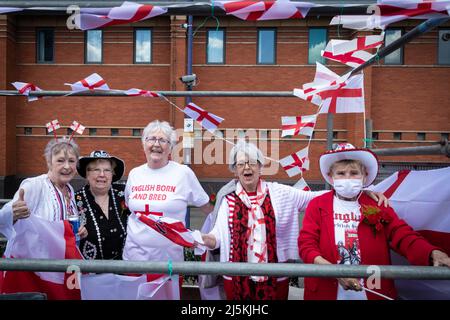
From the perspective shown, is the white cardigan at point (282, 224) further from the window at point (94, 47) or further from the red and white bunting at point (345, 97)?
the window at point (94, 47)

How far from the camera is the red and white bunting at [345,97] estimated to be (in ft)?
11.1

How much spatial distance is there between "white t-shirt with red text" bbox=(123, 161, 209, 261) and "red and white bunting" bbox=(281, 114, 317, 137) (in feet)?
6.60

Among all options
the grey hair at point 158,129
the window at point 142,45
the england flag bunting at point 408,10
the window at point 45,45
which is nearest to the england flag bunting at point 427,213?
the england flag bunting at point 408,10

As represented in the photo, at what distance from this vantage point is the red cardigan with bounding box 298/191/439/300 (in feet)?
6.48

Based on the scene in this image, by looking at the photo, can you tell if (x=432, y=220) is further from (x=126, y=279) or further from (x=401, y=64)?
(x=401, y=64)

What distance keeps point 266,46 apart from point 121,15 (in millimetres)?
13238

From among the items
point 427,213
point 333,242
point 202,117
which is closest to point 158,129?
point 333,242

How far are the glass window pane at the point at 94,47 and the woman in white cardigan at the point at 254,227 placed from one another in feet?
44.4

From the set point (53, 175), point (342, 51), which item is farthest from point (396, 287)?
point (53, 175)

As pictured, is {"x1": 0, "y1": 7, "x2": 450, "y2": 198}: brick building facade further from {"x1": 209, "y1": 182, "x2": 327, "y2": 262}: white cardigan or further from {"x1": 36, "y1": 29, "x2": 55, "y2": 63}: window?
{"x1": 209, "y1": 182, "x2": 327, "y2": 262}: white cardigan

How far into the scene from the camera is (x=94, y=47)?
47.1 feet

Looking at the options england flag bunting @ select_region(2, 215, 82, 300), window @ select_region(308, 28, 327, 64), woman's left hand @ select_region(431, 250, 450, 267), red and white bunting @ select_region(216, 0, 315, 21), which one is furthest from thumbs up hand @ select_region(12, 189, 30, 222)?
window @ select_region(308, 28, 327, 64)

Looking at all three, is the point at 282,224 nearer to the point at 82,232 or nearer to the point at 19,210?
the point at 82,232
